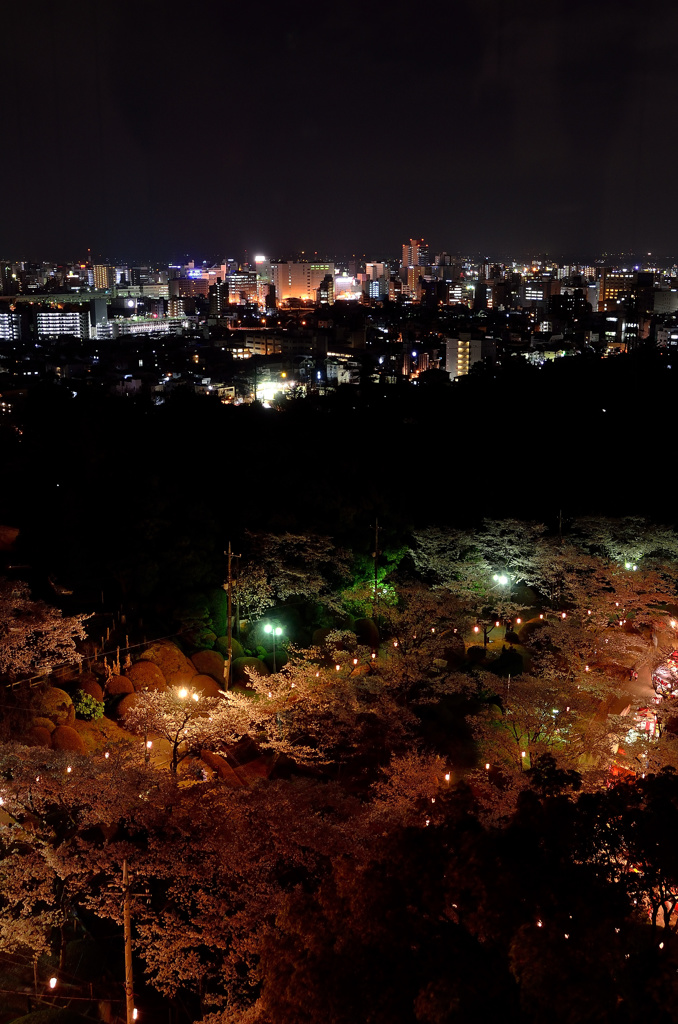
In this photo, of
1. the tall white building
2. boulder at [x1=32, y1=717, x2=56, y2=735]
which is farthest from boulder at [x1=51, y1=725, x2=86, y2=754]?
the tall white building

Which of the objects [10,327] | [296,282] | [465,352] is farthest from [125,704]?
[296,282]

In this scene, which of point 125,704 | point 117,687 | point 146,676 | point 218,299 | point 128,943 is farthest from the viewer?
point 218,299

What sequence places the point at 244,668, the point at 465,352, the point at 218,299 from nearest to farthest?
the point at 244,668, the point at 465,352, the point at 218,299

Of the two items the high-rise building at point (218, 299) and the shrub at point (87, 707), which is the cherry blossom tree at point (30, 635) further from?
the high-rise building at point (218, 299)

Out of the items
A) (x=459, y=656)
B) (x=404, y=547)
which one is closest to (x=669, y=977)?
(x=459, y=656)

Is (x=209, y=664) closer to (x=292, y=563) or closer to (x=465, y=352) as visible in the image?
(x=292, y=563)

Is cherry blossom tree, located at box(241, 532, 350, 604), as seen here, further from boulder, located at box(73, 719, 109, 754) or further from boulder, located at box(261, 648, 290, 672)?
boulder, located at box(73, 719, 109, 754)
